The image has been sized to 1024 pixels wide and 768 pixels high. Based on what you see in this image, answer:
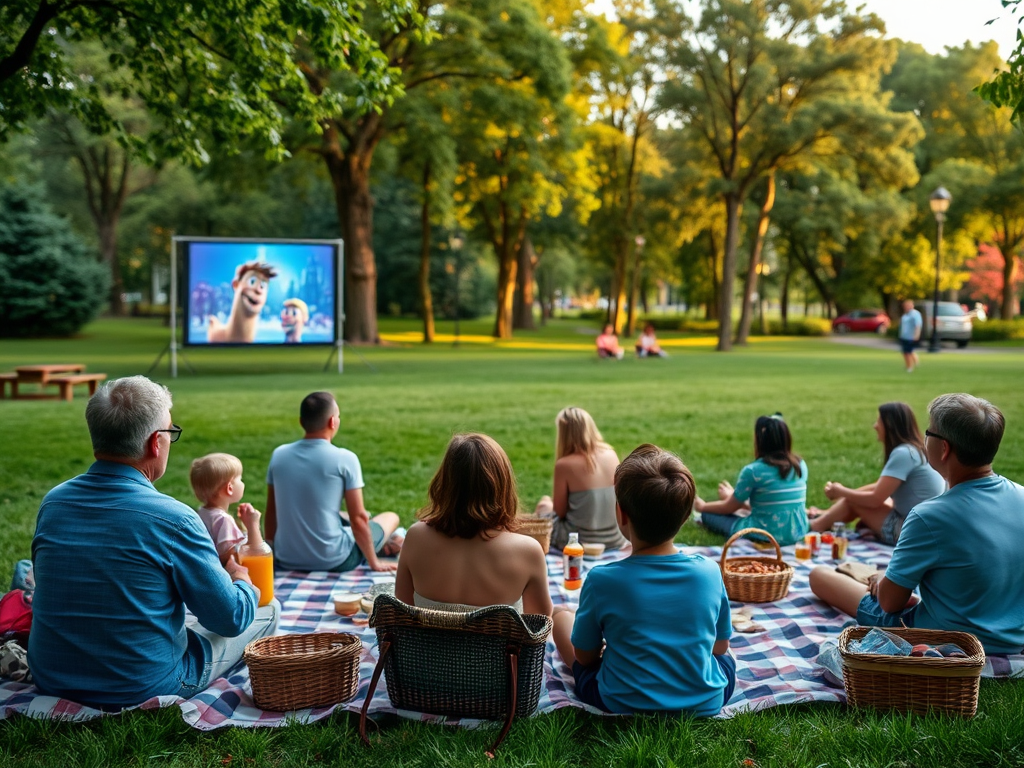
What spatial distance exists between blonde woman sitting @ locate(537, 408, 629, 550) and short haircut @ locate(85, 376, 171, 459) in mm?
3357

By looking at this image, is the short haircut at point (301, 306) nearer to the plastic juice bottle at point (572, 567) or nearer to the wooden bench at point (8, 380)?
the wooden bench at point (8, 380)

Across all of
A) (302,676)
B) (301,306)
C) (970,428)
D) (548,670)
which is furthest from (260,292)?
(970,428)

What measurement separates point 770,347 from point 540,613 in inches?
1328

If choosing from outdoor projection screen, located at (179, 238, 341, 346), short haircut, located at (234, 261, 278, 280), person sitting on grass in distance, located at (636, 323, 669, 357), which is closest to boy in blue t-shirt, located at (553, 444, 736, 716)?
outdoor projection screen, located at (179, 238, 341, 346)

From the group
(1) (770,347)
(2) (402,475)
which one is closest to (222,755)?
(2) (402,475)

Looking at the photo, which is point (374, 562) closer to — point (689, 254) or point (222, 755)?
point (222, 755)

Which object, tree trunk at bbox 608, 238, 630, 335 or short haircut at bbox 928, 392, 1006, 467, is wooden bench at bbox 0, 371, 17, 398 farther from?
tree trunk at bbox 608, 238, 630, 335

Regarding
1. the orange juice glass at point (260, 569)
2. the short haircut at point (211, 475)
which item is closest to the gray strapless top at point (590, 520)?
the orange juice glass at point (260, 569)

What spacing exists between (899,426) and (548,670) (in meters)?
3.36

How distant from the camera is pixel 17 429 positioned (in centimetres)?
1209

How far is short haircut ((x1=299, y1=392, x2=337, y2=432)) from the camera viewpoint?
5676 mm

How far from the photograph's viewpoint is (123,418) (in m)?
3.35

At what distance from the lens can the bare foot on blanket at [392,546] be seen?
6492mm

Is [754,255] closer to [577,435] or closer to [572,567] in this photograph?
[577,435]
